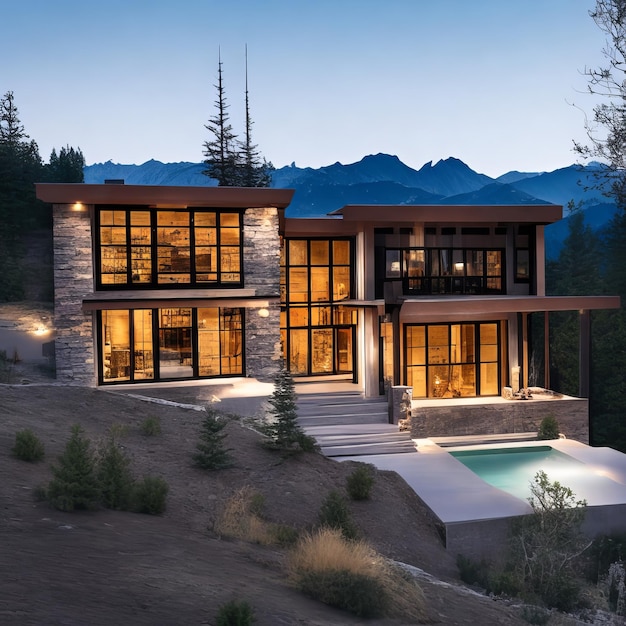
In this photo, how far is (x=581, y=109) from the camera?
30.7 feet

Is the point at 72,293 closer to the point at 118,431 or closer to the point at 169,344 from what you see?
the point at 169,344

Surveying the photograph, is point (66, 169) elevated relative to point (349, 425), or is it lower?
elevated

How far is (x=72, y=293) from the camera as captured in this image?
17.1 m

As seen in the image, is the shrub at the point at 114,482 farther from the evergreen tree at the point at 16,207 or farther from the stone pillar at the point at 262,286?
the evergreen tree at the point at 16,207

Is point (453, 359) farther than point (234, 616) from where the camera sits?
Yes

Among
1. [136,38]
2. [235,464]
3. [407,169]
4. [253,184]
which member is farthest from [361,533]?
[407,169]

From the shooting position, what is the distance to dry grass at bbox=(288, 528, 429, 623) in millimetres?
→ 6055

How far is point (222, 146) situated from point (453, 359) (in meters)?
35.4

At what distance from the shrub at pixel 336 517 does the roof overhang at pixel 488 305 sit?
26.9 feet

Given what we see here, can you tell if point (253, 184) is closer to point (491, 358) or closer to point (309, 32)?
point (309, 32)

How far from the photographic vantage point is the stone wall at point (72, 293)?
17.0 m

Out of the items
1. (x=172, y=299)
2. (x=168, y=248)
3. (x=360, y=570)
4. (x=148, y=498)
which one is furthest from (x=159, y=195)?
(x=360, y=570)

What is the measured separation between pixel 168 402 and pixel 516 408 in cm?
996

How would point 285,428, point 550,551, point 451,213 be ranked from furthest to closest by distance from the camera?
point 451,213
point 285,428
point 550,551
